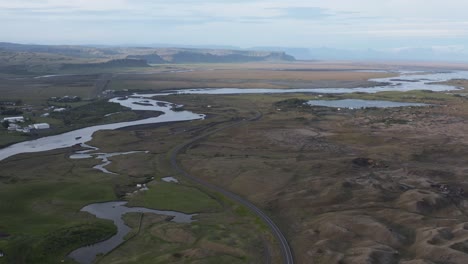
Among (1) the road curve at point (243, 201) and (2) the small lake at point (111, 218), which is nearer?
(1) the road curve at point (243, 201)

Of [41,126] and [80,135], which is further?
[41,126]

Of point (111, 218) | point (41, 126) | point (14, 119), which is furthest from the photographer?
point (14, 119)

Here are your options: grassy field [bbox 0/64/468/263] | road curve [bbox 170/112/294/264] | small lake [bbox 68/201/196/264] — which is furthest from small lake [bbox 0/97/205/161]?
small lake [bbox 68/201/196/264]

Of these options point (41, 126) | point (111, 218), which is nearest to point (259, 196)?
point (111, 218)

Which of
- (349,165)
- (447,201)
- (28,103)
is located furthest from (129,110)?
(447,201)

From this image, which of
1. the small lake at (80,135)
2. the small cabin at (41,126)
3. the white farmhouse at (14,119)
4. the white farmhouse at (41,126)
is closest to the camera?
the small lake at (80,135)

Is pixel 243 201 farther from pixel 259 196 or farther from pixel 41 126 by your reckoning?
pixel 41 126

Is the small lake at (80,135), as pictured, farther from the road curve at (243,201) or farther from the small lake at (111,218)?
the small lake at (111,218)

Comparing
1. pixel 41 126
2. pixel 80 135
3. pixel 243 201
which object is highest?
pixel 41 126

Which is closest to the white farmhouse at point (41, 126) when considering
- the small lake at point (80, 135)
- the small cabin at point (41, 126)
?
the small cabin at point (41, 126)
